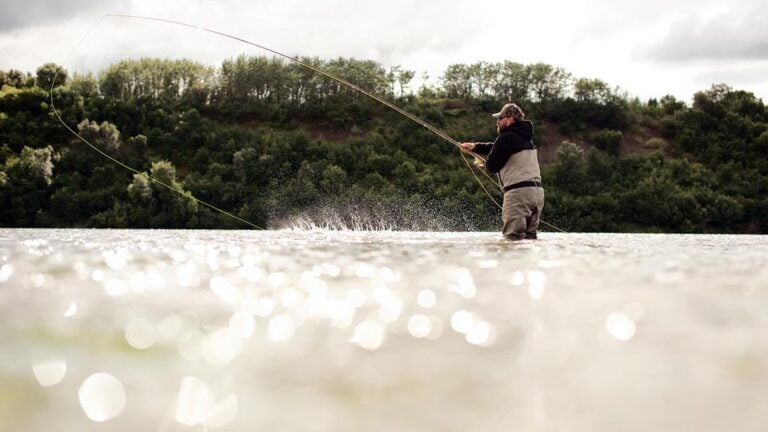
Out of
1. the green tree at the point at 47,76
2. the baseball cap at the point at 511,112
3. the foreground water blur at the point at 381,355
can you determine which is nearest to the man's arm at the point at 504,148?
the baseball cap at the point at 511,112

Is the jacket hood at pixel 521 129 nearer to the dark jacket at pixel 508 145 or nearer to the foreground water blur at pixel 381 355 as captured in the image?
the dark jacket at pixel 508 145

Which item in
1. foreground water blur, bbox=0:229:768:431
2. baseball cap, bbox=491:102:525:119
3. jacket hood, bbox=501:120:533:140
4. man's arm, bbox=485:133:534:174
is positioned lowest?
foreground water blur, bbox=0:229:768:431

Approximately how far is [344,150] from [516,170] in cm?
4009

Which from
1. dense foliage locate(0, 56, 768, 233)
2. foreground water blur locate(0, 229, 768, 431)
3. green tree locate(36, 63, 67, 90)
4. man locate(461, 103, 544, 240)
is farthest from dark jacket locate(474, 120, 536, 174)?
green tree locate(36, 63, 67, 90)

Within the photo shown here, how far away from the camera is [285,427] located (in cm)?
90

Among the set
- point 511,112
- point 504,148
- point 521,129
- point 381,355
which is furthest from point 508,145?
point 381,355

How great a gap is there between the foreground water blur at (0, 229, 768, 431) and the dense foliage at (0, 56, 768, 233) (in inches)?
1299

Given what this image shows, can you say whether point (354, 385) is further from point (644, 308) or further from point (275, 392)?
point (644, 308)

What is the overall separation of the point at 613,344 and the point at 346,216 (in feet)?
132

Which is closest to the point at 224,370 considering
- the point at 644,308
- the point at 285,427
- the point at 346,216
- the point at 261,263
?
the point at 285,427

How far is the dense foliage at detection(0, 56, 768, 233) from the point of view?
41344 millimetres

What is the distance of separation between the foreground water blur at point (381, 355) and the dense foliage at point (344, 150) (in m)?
33.0

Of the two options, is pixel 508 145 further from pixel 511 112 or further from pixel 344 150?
pixel 344 150

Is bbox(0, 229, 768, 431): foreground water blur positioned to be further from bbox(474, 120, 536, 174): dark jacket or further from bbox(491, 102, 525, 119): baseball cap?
bbox(491, 102, 525, 119): baseball cap
